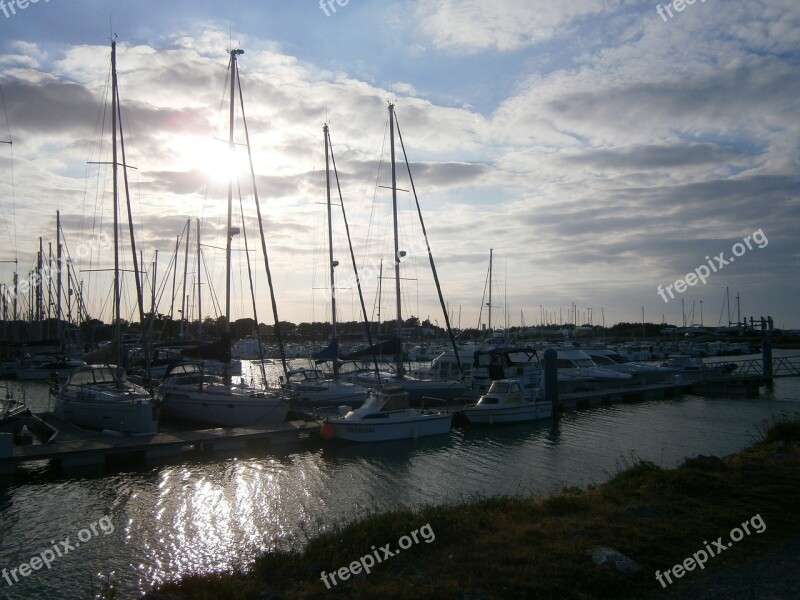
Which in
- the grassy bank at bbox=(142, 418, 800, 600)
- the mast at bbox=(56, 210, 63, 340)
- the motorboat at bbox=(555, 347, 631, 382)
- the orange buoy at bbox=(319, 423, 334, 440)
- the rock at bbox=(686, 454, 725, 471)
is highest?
the mast at bbox=(56, 210, 63, 340)

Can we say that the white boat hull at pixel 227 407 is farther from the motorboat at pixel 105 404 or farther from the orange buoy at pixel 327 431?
the orange buoy at pixel 327 431

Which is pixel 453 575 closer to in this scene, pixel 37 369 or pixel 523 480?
pixel 523 480

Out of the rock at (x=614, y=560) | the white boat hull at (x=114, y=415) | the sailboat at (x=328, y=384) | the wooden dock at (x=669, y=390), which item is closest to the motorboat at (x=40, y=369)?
the sailboat at (x=328, y=384)

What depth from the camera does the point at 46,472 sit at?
67.7 ft

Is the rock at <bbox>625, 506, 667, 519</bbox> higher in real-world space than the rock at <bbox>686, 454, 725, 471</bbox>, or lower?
lower

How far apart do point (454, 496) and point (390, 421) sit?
29.2 ft

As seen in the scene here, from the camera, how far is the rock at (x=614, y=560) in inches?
324

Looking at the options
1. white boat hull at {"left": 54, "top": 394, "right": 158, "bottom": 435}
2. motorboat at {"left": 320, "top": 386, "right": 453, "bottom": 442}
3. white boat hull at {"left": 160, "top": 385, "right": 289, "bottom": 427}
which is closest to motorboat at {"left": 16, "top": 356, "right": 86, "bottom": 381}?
white boat hull at {"left": 54, "top": 394, "right": 158, "bottom": 435}

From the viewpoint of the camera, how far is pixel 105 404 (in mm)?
24734

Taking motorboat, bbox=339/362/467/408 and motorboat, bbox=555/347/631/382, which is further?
motorboat, bbox=555/347/631/382

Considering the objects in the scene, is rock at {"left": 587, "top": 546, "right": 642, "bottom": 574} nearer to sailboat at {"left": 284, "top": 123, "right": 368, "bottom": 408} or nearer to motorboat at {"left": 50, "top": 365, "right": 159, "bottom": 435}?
motorboat at {"left": 50, "top": 365, "right": 159, "bottom": 435}

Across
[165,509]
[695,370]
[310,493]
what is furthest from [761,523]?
[695,370]

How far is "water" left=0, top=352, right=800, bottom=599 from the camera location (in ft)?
42.4

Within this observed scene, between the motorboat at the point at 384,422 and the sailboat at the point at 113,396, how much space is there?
7.00m
